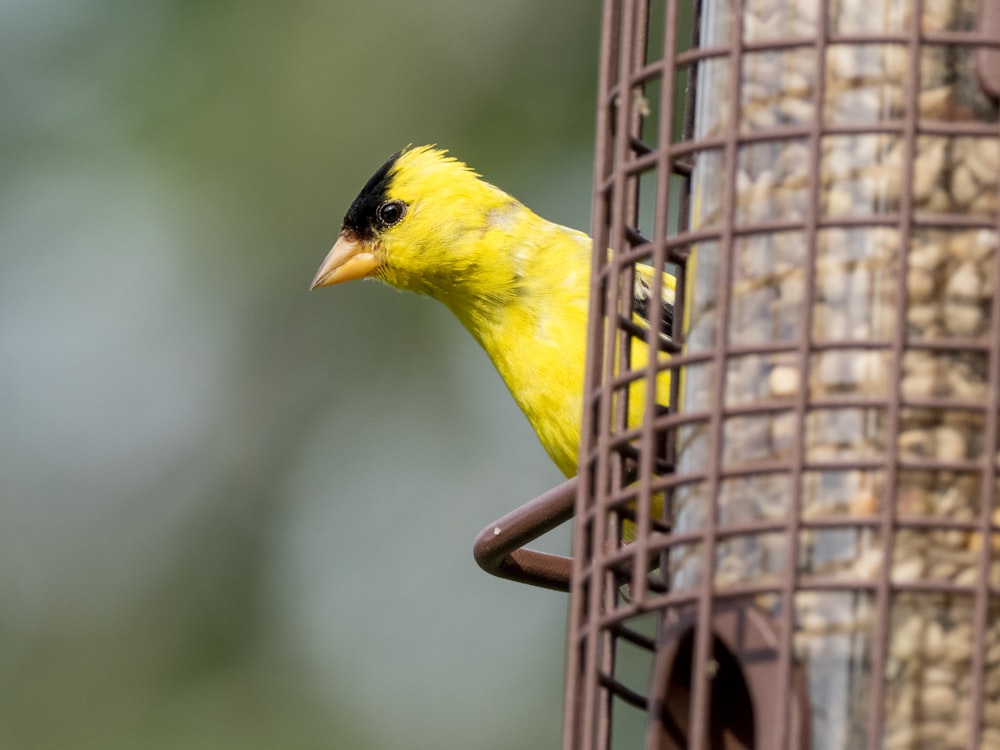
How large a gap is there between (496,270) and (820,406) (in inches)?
104

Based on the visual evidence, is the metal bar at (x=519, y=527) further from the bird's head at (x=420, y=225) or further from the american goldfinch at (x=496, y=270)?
the bird's head at (x=420, y=225)

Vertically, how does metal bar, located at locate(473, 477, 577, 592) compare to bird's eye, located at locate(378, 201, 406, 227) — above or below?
below

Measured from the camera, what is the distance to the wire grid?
2.75m

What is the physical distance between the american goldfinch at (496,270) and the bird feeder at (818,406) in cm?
141

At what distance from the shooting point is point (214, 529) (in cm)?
1044

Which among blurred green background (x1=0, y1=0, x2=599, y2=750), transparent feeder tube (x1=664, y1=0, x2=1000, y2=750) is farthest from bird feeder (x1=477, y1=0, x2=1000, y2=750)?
blurred green background (x1=0, y1=0, x2=599, y2=750)

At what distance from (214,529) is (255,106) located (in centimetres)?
221

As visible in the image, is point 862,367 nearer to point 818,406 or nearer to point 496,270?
point 818,406

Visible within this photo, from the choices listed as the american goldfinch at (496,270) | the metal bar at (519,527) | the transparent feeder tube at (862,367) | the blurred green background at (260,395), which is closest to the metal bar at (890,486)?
the transparent feeder tube at (862,367)

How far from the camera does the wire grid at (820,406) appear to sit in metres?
2.75

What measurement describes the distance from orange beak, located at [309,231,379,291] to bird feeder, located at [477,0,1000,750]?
2663mm

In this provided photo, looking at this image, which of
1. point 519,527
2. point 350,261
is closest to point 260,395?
point 350,261

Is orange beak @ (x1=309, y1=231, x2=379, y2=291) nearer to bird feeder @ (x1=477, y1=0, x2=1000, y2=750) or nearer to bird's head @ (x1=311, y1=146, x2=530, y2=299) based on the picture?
bird's head @ (x1=311, y1=146, x2=530, y2=299)

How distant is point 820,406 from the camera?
9.29 ft
